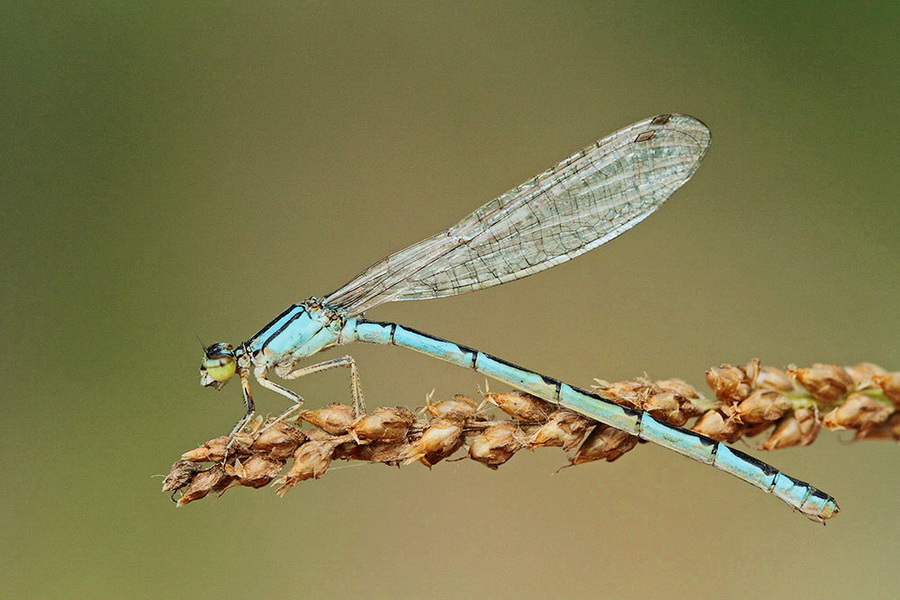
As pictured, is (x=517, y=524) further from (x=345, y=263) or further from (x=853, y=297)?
(x=853, y=297)

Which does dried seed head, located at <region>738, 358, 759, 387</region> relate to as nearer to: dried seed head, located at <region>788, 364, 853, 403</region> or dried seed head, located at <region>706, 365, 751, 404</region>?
dried seed head, located at <region>706, 365, 751, 404</region>

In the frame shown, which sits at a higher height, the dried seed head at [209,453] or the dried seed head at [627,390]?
the dried seed head at [627,390]

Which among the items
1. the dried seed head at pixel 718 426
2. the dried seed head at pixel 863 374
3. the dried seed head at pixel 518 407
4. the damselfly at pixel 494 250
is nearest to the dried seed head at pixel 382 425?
the dried seed head at pixel 518 407

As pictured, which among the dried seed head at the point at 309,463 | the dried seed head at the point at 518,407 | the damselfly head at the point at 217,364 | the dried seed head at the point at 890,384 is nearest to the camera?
the dried seed head at the point at 890,384

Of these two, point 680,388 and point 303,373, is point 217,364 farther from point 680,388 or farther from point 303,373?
point 680,388

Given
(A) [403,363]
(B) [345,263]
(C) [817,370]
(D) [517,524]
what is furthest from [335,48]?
(C) [817,370]

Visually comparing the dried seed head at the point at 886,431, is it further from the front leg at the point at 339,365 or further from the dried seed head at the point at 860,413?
the front leg at the point at 339,365
